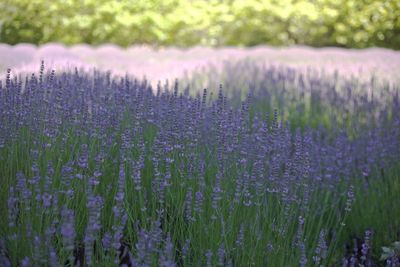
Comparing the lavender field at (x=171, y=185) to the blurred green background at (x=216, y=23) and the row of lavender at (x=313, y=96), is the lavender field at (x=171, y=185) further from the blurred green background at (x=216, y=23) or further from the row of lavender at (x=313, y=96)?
the blurred green background at (x=216, y=23)

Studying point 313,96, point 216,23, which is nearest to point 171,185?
point 313,96

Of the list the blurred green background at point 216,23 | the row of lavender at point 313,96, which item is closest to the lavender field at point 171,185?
the row of lavender at point 313,96

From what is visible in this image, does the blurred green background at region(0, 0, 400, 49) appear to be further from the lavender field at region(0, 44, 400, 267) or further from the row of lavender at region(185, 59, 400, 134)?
the lavender field at region(0, 44, 400, 267)

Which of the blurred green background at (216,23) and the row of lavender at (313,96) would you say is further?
the blurred green background at (216,23)

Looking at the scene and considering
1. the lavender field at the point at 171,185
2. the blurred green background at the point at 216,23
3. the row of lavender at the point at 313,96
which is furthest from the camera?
the blurred green background at the point at 216,23

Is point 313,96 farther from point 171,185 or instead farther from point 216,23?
point 216,23

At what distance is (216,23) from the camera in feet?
39.8

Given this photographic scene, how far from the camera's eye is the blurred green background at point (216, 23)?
11266 mm

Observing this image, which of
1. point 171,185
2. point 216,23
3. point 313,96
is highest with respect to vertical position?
point 216,23

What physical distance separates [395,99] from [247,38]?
312 inches

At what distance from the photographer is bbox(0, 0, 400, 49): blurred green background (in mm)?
11266

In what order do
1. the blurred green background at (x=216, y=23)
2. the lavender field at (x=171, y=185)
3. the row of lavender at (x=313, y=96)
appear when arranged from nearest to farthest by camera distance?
the lavender field at (x=171, y=185) < the row of lavender at (x=313, y=96) < the blurred green background at (x=216, y=23)

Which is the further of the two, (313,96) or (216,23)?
(216,23)

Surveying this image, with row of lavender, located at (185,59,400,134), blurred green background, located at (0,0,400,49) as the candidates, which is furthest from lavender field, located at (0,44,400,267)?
blurred green background, located at (0,0,400,49)
